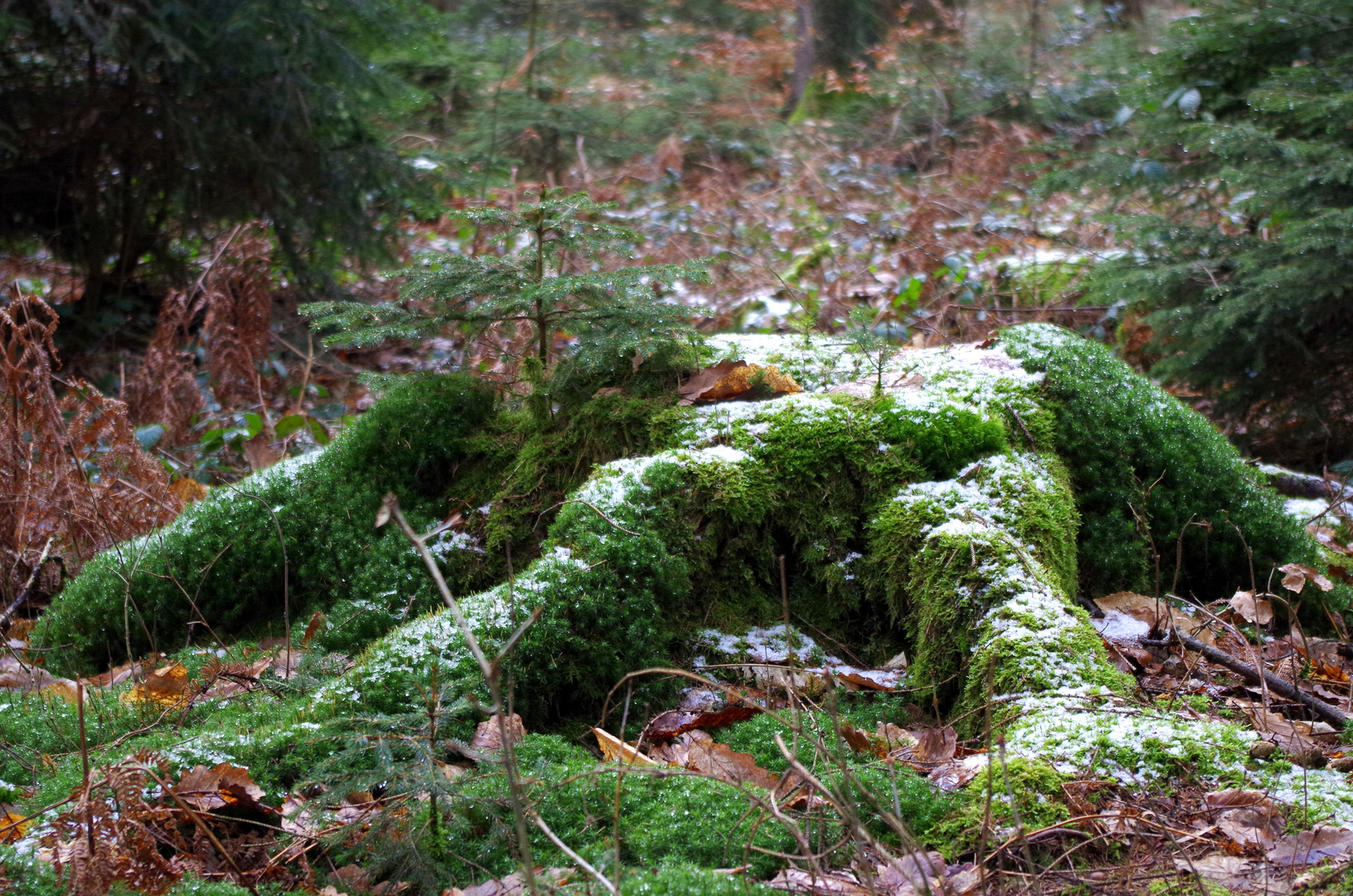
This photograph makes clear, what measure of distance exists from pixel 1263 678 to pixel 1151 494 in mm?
1150

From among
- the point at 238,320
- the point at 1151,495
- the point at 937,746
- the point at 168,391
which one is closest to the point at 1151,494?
the point at 1151,495

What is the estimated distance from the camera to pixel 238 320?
23.7 ft

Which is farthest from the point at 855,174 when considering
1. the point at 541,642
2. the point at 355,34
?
the point at 541,642

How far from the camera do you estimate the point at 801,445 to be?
3438mm

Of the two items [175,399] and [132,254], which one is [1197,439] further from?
[132,254]

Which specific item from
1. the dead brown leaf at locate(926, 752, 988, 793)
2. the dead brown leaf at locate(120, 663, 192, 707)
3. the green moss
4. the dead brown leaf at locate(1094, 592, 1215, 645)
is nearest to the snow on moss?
the dead brown leaf at locate(1094, 592, 1215, 645)

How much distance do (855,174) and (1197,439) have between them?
343 inches

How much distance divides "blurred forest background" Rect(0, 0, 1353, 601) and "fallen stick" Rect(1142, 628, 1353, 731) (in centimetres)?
186

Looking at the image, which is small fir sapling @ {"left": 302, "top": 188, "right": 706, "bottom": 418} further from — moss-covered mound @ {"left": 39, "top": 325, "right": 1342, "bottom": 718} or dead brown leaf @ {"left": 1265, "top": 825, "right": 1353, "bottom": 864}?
dead brown leaf @ {"left": 1265, "top": 825, "right": 1353, "bottom": 864}

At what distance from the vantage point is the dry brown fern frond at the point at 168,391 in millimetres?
6324

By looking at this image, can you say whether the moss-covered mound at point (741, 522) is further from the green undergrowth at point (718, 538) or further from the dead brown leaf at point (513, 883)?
the dead brown leaf at point (513, 883)

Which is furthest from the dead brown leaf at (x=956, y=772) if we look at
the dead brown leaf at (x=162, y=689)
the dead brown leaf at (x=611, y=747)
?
the dead brown leaf at (x=162, y=689)

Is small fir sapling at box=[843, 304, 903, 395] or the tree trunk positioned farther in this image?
the tree trunk

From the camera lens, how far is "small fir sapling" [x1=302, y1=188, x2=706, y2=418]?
3.58m
